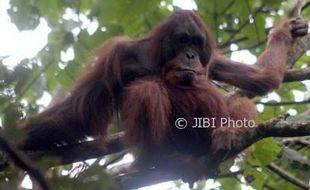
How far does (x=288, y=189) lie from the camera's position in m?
3.67

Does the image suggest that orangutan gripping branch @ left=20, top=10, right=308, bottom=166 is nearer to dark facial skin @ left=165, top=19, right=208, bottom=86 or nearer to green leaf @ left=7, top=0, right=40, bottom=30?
dark facial skin @ left=165, top=19, right=208, bottom=86

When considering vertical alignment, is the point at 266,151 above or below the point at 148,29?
below

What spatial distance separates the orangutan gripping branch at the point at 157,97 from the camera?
319 cm

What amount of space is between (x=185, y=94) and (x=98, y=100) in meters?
0.50

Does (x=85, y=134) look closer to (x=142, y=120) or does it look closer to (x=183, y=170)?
(x=142, y=120)

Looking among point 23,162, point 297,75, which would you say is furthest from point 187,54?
point 23,162

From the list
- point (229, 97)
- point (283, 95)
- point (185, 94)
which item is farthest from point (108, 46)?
point (283, 95)

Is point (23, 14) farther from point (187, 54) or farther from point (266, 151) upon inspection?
point (266, 151)

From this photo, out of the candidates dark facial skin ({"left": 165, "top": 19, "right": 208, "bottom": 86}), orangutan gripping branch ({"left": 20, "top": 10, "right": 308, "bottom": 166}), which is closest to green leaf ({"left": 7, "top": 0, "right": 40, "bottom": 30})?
orangutan gripping branch ({"left": 20, "top": 10, "right": 308, "bottom": 166})

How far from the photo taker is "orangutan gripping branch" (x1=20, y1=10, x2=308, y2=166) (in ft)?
10.5

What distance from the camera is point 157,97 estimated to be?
3182 mm

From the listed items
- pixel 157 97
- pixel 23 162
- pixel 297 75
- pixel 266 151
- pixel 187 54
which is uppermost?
pixel 187 54

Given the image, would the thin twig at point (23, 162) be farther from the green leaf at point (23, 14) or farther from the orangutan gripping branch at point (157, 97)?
the green leaf at point (23, 14)

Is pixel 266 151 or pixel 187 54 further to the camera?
pixel 187 54
